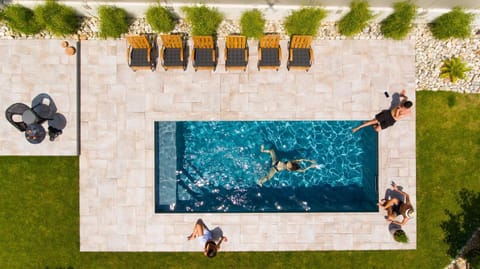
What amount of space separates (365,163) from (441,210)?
308 centimetres

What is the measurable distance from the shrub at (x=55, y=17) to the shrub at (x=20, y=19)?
29cm

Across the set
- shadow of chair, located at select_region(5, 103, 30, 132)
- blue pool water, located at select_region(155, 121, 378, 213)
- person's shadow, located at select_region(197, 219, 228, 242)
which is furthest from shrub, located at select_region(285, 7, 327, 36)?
shadow of chair, located at select_region(5, 103, 30, 132)

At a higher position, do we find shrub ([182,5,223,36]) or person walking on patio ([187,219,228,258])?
shrub ([182,5,223,36])

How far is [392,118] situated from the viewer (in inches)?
372

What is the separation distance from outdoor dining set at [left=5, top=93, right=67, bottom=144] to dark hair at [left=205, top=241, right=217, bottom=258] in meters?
5.99

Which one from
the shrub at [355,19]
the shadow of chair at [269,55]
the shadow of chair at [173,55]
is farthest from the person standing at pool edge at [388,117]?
the shadow of chair at [173,55]

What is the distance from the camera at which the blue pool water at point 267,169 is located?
1002cm

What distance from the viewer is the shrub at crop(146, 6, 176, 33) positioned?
29.4ft

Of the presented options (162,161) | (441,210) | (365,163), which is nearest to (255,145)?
(162,161)

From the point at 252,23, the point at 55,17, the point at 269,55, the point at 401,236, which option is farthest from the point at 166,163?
the point at 401,236

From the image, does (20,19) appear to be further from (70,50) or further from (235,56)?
(235,56)

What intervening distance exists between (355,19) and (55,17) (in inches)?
359

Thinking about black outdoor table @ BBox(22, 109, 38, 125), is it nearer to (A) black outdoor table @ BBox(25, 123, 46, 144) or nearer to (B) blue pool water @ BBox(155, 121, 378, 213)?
(A) black outdoor table @ BBox(25, 123, 46, 144)

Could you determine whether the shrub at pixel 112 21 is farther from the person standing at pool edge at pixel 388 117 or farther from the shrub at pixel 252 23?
the person standing at pool edge at pixel 388 117
